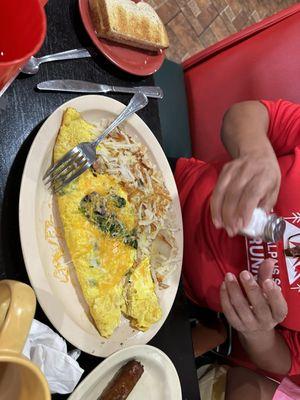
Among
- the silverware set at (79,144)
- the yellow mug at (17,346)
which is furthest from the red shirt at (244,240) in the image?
the yellow mug at (17,346)

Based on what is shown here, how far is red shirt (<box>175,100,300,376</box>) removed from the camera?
1311mm

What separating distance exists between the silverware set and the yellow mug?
37 centimetres

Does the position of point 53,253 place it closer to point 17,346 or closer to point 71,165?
point 71,165

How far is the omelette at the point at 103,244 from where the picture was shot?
1.00m

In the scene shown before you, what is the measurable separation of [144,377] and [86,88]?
0.70 m

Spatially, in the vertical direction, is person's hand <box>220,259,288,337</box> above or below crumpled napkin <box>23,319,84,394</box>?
below

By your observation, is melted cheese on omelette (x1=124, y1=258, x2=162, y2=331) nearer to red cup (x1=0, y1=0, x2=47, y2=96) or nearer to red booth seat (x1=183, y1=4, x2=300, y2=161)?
red cup (x1=0, y1=0, x2=47, y2=96)

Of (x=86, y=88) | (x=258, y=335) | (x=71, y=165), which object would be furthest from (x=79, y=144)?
(x=258, y=335)

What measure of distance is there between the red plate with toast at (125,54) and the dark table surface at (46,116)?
2cm

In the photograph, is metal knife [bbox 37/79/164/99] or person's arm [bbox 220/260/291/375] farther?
person's arm [bbox 220/260/291/375]

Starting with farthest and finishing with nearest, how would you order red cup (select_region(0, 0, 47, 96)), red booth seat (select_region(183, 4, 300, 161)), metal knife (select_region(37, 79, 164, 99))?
red booth seat (select_region(183, 4, 300, 161))
metal knife (select_region(37, 79, 164, 99))
red cup (select_region(0, 0, 47, 96))

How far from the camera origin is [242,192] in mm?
1024

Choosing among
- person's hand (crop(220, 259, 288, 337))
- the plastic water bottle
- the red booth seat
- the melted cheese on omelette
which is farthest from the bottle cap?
the red booth seat

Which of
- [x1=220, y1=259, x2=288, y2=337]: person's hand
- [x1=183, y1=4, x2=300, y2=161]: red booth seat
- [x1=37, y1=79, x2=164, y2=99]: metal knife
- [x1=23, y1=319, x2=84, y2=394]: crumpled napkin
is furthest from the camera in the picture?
[x1=183, y1=4, x2=300, y2=161]: red booth seat
